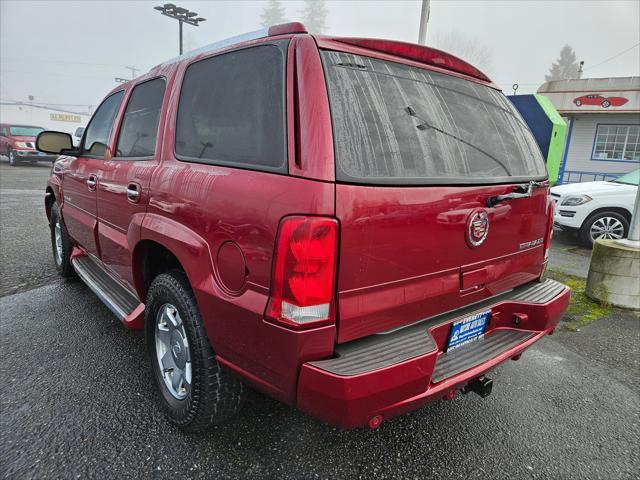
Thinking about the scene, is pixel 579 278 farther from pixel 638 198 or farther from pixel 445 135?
pixel 445 135

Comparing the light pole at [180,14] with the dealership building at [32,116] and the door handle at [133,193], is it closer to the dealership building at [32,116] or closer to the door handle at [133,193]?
the door handle at [133,193]

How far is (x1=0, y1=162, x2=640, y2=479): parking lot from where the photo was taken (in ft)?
6.57

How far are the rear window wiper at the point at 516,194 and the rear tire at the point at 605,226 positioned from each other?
6069mm

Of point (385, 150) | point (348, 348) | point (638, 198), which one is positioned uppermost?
point (385, 150)

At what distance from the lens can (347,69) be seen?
174 centimetres

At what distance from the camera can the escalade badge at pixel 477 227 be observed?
189 cm

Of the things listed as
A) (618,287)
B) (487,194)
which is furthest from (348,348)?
(618,287)

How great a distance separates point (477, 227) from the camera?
1.92 meters

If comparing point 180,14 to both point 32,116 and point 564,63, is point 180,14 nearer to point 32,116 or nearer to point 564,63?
point 32,116

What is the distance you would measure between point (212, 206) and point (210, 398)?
2.95 feet

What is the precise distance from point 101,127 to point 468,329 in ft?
10.7

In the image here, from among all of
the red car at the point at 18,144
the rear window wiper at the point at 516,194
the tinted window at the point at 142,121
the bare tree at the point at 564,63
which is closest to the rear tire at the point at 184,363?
the tinted window at the point at 142,121

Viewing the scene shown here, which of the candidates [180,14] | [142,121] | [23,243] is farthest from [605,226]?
[180,14]

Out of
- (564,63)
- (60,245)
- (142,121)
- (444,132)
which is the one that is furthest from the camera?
(564,63)
